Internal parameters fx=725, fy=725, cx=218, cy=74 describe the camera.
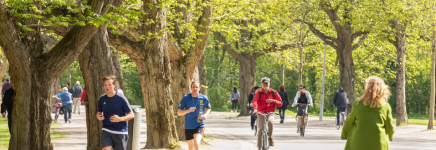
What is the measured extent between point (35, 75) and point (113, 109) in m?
3.86

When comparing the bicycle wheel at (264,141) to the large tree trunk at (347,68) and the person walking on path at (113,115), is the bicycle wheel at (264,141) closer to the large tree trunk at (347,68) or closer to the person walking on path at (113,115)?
the person walking on path at (113,115)

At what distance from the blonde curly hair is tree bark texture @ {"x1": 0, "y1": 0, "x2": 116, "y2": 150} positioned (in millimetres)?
6359

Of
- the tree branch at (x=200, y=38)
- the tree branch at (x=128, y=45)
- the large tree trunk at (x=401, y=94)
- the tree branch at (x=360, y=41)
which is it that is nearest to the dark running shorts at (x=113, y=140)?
the tree branch at (x=128, y=45)

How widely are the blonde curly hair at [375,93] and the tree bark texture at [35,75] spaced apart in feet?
20.9

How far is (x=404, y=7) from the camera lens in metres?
25.6

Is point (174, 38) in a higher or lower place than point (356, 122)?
higher

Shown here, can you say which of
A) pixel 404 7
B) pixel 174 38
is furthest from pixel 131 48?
pixel 404 7

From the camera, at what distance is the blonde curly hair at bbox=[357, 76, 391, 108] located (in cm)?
747

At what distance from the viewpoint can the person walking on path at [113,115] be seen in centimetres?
919

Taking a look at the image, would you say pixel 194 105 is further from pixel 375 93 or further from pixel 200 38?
pixel 200 38

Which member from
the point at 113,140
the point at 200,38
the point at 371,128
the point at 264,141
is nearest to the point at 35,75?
the point at 113,140

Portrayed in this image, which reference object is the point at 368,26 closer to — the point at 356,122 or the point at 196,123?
the point at 196,123

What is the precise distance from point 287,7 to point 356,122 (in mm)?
26002

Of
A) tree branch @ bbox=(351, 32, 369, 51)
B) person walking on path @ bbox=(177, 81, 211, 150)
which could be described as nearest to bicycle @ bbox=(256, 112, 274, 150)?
person walking on path @ bbox=(177, 81, 211, 150)
